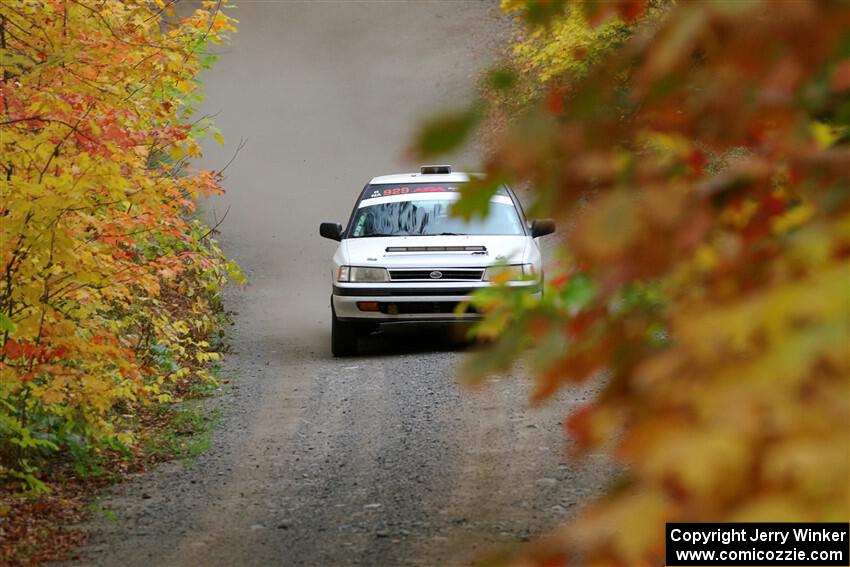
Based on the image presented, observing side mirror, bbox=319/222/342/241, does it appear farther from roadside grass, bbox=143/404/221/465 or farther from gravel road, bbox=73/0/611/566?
roadside grass, bbox=143/404/221/465

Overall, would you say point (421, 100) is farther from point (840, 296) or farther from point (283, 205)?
point (840, 296)

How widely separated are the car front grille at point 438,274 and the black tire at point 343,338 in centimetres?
89

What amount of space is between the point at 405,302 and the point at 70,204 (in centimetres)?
520

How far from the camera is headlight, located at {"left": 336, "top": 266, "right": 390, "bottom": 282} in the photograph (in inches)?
467

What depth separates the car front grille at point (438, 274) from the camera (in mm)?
11766

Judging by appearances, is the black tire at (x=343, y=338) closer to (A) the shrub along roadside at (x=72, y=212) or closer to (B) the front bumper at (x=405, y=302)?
(B) the front bumper at (x=405, y=302)

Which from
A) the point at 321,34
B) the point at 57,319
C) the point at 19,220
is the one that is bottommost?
the point at 57,319

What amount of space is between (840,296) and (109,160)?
6433 mm

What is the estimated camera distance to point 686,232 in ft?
6.87

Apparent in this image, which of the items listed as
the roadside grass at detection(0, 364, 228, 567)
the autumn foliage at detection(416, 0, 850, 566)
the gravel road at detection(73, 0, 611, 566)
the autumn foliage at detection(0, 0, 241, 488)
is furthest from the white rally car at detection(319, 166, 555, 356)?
the autumn foliage at detection(416, 0, 850, 566)

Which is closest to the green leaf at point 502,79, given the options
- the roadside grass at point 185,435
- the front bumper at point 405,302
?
the roadside grass at point 185,435

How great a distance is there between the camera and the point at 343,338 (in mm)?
12547

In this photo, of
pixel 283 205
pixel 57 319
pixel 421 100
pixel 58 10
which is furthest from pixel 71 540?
pixel 421 100

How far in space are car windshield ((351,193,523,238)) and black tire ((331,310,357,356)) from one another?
1038 millimetres
